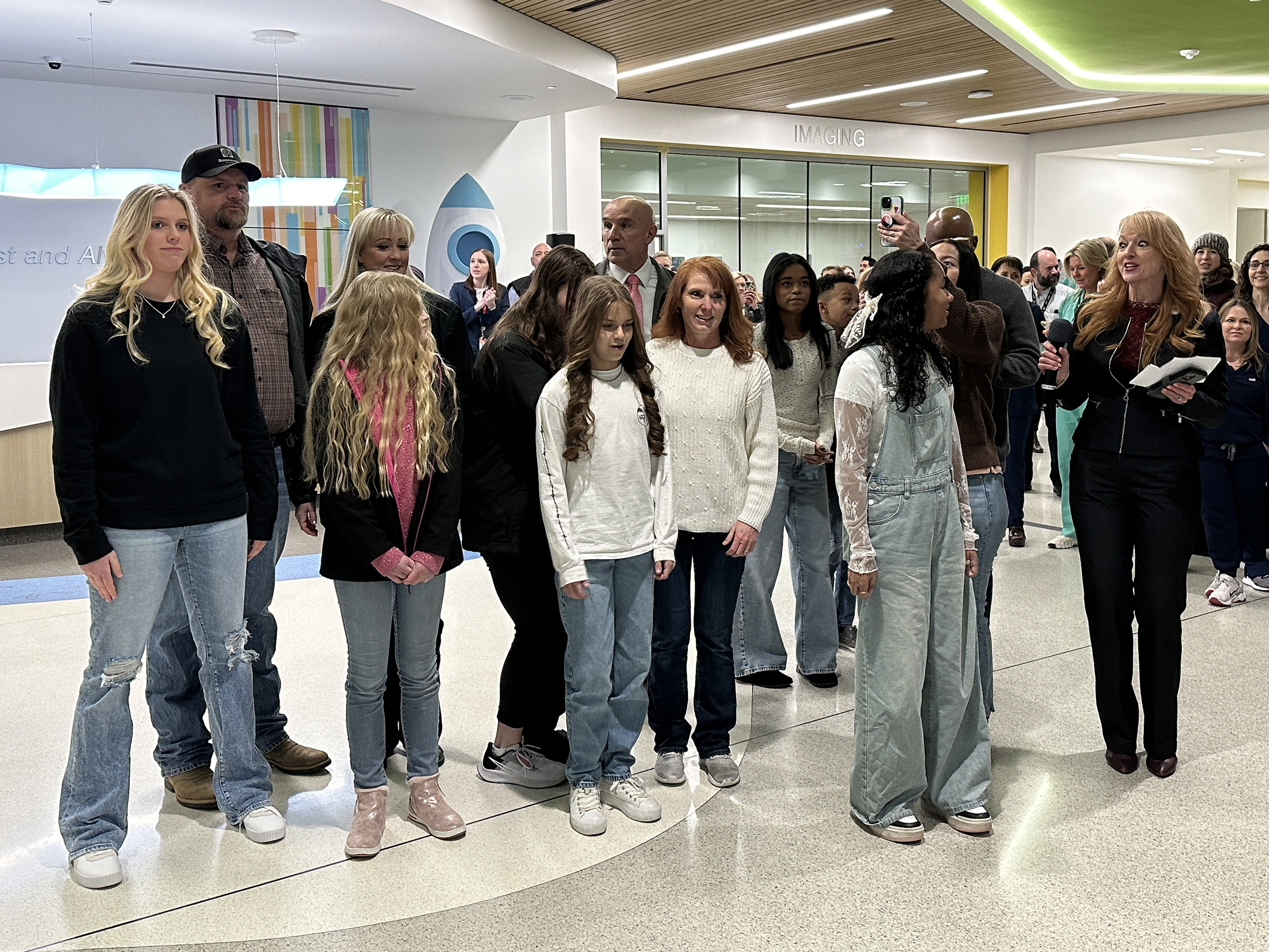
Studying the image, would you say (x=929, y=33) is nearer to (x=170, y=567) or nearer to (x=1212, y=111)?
(x=1212, y=111)

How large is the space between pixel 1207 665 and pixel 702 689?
237 cm

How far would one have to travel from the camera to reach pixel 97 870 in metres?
2.93

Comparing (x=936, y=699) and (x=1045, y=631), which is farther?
(x=1045, y=631)

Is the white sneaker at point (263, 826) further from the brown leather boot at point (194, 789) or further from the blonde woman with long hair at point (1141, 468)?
the blonde woman with long hair at point (1141, 468)

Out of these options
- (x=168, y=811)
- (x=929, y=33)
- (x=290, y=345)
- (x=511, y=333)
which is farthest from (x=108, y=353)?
(x=929, y=33)

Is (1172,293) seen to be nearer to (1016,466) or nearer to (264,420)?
(264,420)

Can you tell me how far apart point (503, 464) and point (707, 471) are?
612 millimetres

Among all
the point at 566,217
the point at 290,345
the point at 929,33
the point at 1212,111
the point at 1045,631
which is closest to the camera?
the point at 290,345

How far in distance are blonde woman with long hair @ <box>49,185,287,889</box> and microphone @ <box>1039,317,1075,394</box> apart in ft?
8.16

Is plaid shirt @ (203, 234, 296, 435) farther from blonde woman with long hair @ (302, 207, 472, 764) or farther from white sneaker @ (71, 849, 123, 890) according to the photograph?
white sneaker @ (71, 849, 123, 890)

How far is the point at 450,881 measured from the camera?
2941 millimetres

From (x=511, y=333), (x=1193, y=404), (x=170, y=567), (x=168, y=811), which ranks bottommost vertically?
(x=168, y=811)

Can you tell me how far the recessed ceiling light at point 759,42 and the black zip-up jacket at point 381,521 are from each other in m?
7.62

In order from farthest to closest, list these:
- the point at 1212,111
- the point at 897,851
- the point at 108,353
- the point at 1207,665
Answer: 1. the point at 1212,111
2. the point at 1207,665
3. the point at 897,851
4. the point at 108,353
